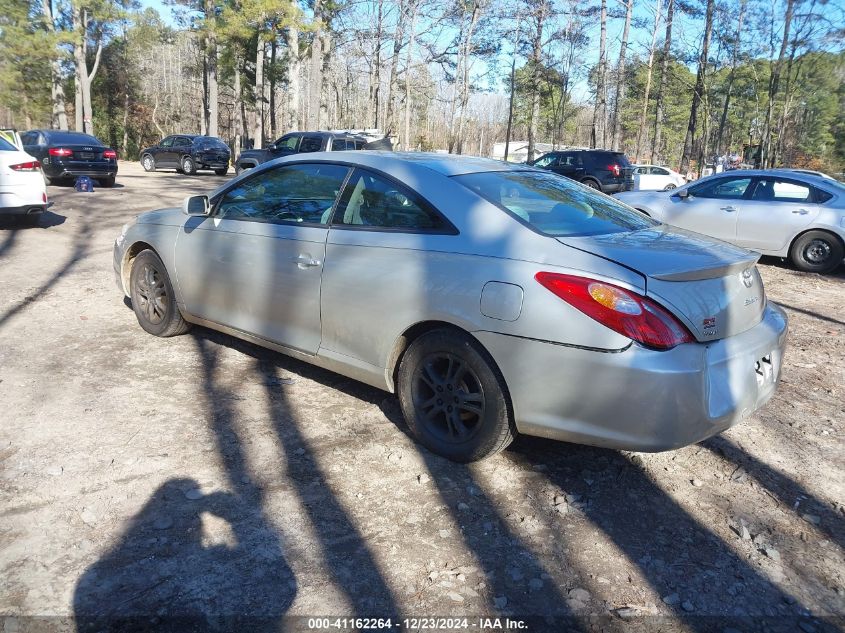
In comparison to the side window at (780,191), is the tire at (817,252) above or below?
below

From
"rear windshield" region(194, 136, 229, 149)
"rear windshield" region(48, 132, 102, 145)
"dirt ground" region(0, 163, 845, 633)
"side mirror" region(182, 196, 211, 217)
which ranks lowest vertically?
"dirt ground" region(0, 163, 845, 633)

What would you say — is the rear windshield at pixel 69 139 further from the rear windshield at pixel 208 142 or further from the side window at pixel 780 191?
the side window at pixel 780 191

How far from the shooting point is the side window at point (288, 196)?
391 cm

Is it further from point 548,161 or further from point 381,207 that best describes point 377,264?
point 548,161

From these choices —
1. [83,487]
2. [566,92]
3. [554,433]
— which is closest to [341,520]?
[554,433]

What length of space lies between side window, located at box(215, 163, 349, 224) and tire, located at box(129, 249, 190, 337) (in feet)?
2.80

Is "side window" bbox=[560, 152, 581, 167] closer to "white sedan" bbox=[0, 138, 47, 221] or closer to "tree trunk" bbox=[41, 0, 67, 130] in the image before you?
"white sedan" bbox=[0, 138, 47, 221]

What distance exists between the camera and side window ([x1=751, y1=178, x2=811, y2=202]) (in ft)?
30.0

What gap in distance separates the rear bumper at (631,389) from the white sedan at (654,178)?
24.2 meters

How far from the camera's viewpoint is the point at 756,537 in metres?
2.79

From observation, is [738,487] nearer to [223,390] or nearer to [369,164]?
[369,164]

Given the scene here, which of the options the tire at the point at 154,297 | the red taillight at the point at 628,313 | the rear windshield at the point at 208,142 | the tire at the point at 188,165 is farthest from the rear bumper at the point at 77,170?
the red taillight at the point at 628,313

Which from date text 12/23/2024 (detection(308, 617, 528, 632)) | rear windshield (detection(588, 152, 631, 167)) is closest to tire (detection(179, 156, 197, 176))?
rear windshield (detection(588, 152, 631, 167))

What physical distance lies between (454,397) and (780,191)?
813cm
